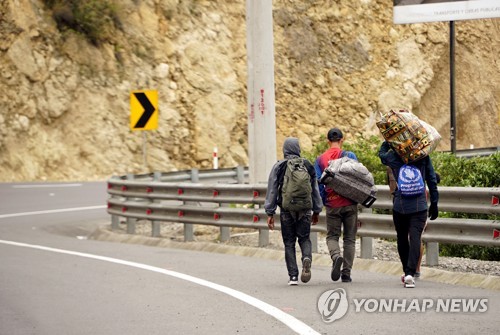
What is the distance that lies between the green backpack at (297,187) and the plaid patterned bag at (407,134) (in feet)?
3.83

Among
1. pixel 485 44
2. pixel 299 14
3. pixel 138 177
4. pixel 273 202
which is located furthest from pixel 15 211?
pixel 485 44

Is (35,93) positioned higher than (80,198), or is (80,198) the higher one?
(35,93)

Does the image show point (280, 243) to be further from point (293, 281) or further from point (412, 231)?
point (412, 231)

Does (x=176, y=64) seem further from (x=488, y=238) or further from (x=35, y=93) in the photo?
(x=488, y=238)

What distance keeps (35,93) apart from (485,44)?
844 inches

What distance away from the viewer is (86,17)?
128 feet

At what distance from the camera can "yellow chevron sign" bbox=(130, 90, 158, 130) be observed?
22516mm

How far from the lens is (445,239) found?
13203 mm

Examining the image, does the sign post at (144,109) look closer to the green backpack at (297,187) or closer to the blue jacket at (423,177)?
the green backpack at (297,187)

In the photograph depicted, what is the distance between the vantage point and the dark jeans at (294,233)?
41.2ft
